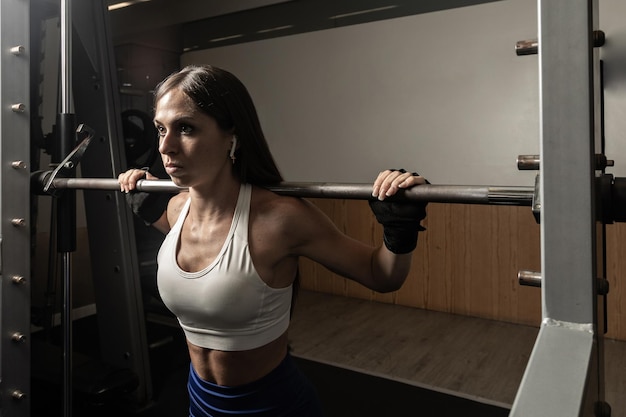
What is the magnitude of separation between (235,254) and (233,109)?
354 mm

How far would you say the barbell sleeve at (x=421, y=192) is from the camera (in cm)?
90

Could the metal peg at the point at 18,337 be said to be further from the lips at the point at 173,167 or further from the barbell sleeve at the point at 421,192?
the lips at the point at 173,167

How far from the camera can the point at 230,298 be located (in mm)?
1206

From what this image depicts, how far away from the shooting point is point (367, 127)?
441 centimetres

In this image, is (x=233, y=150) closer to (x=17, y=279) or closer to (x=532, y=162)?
(x=532, y=162)

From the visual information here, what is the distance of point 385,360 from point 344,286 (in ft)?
4.79


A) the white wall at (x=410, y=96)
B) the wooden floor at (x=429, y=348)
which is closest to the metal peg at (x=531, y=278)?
the wooden floor at (x=429, y=348)

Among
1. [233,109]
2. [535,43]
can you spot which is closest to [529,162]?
[535,43]

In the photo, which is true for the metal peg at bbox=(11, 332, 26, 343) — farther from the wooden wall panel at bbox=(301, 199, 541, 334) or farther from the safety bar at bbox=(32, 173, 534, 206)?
the wooden wall panel at bbox=(301, 199, 541, 334)

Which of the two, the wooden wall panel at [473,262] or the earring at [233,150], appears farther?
the wooden wall panel at [473,262]

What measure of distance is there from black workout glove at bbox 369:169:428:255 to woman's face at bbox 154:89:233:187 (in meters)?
0.42

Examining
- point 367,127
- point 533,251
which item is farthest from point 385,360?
point 367,127

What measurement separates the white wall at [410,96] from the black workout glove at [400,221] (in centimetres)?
252

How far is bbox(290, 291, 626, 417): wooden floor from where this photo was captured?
295 centimetres
